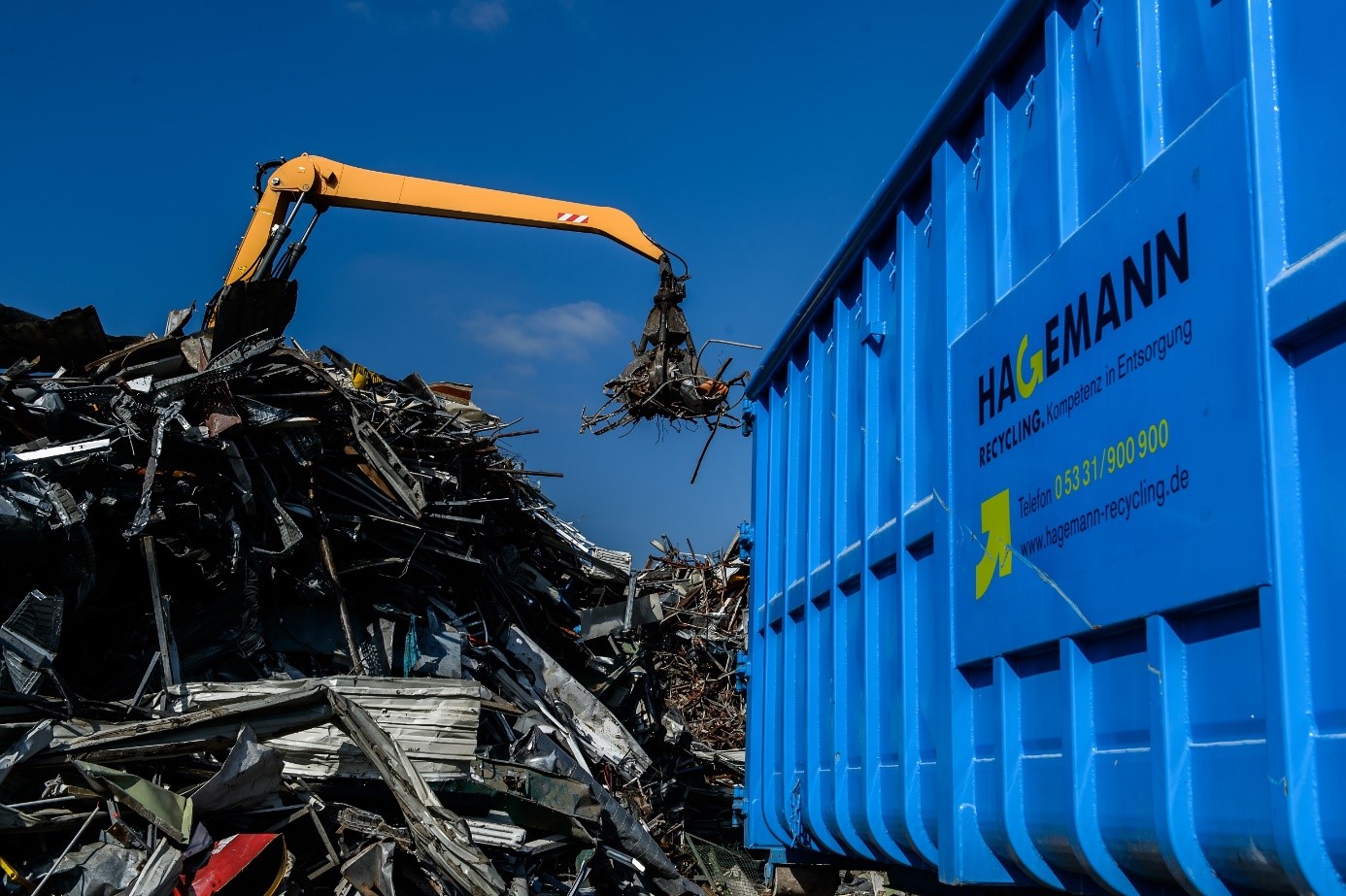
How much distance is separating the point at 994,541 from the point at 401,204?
37.7 ft

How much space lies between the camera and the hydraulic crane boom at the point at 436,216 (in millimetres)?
11055

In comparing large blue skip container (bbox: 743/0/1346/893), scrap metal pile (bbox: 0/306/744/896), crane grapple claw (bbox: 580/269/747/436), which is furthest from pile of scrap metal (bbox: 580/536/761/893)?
large blue skip container (bbox: 743/0/1346/893)

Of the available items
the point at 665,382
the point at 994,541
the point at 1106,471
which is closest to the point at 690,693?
the point at 665,382

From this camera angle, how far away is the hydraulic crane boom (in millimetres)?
11055

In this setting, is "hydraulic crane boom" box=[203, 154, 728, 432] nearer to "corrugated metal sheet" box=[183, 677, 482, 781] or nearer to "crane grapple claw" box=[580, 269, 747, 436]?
"crane grapple claw" box=[580, 269, 747, 436]

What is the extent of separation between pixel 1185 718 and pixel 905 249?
237cm

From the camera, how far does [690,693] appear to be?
613 inches

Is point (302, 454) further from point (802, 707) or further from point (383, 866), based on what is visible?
point (802, 707)

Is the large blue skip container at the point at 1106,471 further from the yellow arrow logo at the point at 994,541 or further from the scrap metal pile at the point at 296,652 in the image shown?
the scrap metal pile at the point at 296,652

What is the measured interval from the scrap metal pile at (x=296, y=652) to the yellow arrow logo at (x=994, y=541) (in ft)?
17.3

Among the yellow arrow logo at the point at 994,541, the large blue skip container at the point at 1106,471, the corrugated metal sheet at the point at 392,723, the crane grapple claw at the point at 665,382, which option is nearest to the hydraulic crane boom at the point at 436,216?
the crane grapple claw at the point at 665,382

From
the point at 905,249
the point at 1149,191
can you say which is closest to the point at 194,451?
the point at 905,249

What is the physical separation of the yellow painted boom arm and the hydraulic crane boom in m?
0.01

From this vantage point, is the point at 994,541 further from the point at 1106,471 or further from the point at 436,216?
the point at 436,216
